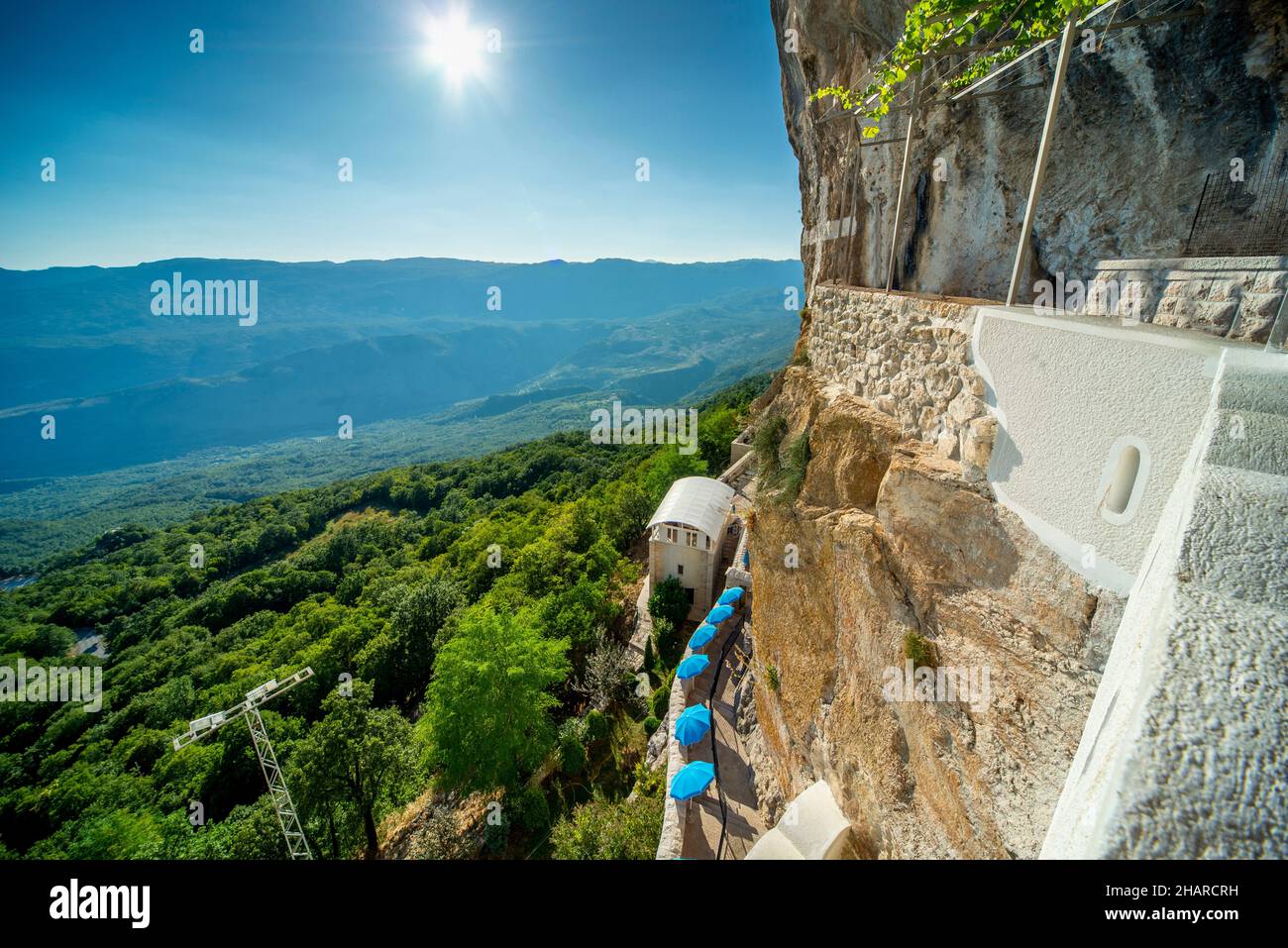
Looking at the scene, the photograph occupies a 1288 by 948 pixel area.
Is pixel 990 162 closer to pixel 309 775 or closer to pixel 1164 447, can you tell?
pixel 1164 447

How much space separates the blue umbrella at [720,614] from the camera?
16281mm

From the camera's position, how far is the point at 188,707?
28.6 m

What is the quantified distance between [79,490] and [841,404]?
222771 mm

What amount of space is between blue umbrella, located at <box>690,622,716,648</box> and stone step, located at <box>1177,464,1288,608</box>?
14247 mm

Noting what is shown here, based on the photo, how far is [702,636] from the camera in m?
Answer: 15.8

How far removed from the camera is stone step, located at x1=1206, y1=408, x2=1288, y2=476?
2453 millimetres

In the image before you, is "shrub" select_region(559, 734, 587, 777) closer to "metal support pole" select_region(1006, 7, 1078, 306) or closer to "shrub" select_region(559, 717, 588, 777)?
"shrub" select_region(559, 717, 588, 777)

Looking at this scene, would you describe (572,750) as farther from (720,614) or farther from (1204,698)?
(1204,698)

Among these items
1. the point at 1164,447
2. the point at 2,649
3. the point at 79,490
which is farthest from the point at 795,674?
the point at 79,490

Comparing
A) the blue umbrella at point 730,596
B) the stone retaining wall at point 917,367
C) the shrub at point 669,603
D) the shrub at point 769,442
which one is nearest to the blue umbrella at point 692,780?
the blue umbrella at point 730,596

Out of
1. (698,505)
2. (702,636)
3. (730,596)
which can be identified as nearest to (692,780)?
(702,636)

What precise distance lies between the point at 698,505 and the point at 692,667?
9671 millimetres

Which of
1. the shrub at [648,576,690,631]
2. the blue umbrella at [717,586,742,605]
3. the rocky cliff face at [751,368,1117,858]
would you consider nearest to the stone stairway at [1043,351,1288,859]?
the rocky cliff face at [751,368,1117,858]

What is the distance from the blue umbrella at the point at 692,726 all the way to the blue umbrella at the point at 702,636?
10.6 feet
